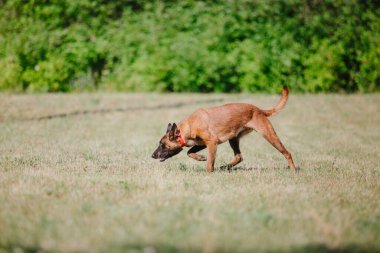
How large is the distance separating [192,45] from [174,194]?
12312mm

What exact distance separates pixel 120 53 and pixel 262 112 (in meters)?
11.0

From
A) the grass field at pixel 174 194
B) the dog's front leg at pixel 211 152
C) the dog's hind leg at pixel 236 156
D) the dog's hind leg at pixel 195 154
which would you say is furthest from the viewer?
the dog's hind leg at pixel 236 156

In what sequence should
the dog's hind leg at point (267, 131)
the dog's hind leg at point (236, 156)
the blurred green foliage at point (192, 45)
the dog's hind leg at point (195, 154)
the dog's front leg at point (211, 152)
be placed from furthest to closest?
the blurred green foliage at point (192, 45) → the dog's hind leg at point (236, 156) → the dog's hind leg at point (195, 154) → the dog's hind leg at point (267, 131) → the dog's front leg at point (211, 152)

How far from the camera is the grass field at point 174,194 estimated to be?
401 centimetres

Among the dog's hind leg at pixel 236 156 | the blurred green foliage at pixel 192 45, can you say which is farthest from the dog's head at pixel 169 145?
the blurred green foliage at pixel 192 45

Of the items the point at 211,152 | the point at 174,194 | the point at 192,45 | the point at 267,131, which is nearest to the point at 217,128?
the point at 211,152

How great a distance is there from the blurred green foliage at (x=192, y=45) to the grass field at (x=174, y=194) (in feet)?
17.2

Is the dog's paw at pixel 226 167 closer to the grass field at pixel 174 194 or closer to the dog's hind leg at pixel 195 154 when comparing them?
the grass field at pixel 174 194

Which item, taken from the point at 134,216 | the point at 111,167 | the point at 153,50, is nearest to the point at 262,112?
the point at 111,167

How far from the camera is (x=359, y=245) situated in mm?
3990

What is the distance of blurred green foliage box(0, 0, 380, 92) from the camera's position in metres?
17.4

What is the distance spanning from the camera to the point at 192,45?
57.0ft

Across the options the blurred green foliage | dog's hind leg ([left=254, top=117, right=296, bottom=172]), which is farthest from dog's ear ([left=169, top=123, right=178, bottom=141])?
the blurred green foliage

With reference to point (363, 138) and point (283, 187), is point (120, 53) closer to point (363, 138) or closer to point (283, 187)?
point (363, 138)
